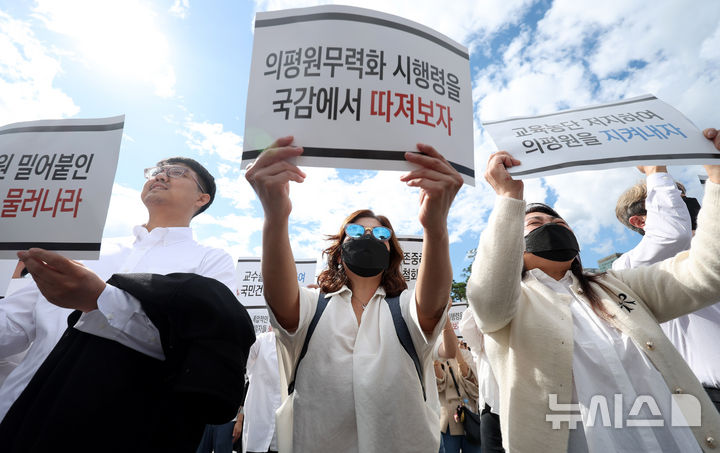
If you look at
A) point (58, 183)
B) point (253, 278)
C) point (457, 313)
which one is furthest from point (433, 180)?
point (253, 278)

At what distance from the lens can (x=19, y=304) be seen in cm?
212

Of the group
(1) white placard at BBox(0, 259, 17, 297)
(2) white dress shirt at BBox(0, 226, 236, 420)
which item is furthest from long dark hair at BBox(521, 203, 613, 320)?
(1) white placard at BBox(0, 259, 17, 297)

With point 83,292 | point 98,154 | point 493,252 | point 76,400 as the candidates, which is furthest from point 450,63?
point 76,400

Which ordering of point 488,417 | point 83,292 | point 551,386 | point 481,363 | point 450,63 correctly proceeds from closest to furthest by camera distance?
point 83,292, point 551,386, point 450,63, point 488,417, point 481,363

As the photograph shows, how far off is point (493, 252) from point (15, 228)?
244cm

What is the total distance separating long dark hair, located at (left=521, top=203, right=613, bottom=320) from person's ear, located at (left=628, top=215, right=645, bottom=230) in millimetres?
1723

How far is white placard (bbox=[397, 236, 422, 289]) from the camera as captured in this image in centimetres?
434

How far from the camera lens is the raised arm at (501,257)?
73.9 inches

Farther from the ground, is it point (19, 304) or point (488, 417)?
point (19, 304)

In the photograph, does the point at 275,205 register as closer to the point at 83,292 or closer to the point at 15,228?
the point at 83,292

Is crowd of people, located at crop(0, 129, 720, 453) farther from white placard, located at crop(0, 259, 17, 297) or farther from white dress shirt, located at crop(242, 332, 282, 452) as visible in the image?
white dress shirt, located at crop(242, 332, 282, 452)

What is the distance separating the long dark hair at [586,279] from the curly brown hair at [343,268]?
85cm

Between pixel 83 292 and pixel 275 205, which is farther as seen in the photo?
pixel 275 205

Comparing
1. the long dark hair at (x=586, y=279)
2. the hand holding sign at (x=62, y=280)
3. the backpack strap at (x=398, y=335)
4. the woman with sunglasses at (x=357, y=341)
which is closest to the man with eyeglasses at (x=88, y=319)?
the hand holding sign at (x=62, y=280)
